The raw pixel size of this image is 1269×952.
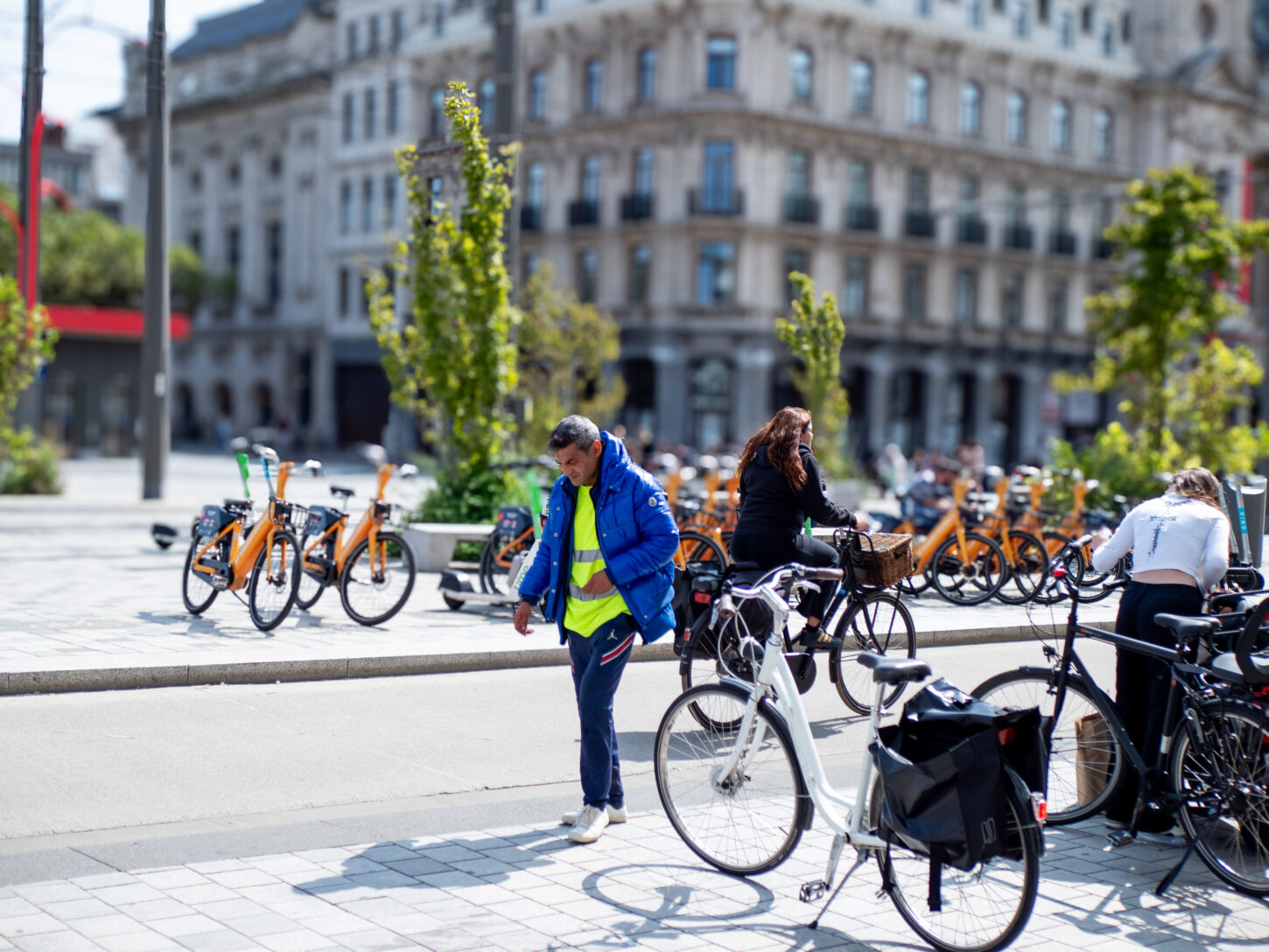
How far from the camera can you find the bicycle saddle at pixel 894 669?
4762 mm

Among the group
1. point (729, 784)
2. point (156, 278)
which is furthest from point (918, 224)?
point (729, 784)

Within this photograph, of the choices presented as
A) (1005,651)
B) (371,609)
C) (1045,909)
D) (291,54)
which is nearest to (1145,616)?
(1045,909)

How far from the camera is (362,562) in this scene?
11539 mm

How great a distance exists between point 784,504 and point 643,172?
131 feet

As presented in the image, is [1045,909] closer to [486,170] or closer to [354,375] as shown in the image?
[486,170]

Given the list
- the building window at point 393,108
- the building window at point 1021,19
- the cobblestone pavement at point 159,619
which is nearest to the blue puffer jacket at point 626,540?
the cobblestone pavement at point 159,619

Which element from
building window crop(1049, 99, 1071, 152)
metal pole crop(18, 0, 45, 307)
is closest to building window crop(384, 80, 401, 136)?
building window crop(1049, 99, 1071, 152)

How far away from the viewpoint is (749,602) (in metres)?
8.07

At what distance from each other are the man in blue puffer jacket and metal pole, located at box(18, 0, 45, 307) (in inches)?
758

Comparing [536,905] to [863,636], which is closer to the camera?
[536,905]

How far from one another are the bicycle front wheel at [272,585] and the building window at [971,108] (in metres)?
44.1

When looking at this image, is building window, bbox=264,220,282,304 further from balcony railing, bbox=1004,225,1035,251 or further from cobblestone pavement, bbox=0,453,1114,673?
cobblestone pavement, bbox=0,453,1114,673

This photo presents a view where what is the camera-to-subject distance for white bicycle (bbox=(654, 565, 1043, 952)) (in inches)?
187

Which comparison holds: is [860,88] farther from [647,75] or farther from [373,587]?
[373,587]
